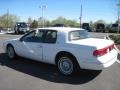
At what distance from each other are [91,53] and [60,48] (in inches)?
46.6

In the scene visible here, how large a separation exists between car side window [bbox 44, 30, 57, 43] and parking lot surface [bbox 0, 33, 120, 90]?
109 cm

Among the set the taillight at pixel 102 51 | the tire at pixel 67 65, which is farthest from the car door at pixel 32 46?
the taillight at pixel 102 51

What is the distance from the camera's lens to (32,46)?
838 cm

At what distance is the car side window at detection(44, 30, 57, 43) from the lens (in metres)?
7.67

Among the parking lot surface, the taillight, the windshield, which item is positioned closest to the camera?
the parking lot surface

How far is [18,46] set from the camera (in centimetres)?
916

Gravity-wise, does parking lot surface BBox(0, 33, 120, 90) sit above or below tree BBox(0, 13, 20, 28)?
below

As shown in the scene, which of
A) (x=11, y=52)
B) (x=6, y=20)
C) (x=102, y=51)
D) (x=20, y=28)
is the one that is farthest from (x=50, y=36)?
(x=6, y=20)

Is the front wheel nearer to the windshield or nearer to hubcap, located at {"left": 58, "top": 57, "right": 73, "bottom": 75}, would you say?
hubcap, located at {"left": 58, "top": 57, "right": 73, "bottom": 75}

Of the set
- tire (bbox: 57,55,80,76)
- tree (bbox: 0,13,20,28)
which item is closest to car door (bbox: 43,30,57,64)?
tire (bbox: 57,55,80,76)

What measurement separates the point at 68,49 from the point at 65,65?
0.59 metres

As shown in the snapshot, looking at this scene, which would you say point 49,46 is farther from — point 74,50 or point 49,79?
point 49,79

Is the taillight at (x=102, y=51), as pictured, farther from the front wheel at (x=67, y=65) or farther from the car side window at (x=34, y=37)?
the car side window at (x=34, y=37)

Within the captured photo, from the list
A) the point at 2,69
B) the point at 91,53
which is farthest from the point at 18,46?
the point at 91,53
